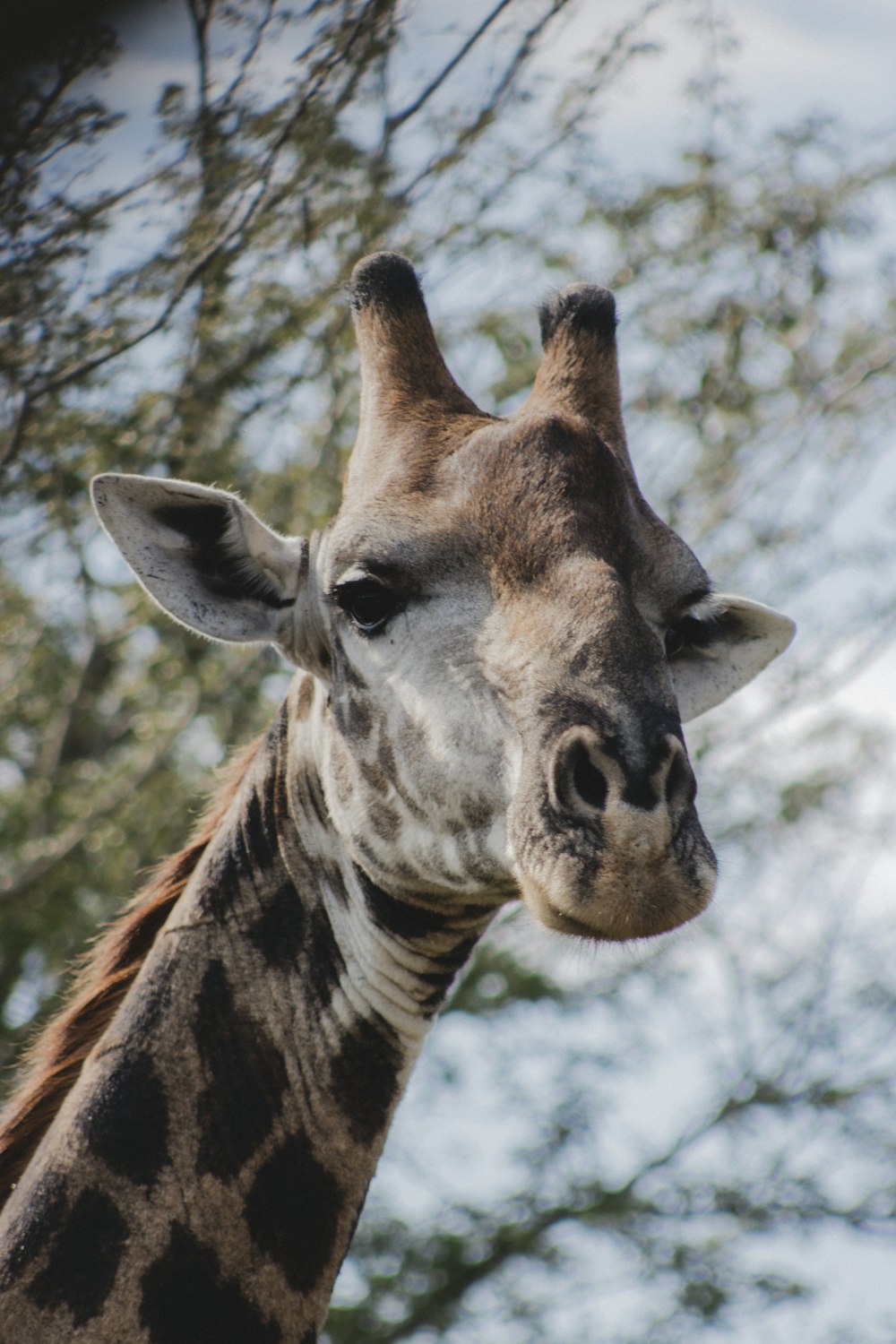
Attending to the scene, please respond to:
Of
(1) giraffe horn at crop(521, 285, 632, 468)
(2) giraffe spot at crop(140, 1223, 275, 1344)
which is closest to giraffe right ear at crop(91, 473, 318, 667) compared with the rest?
(1) giraffe horn at crop(521, 285, 632, 468)

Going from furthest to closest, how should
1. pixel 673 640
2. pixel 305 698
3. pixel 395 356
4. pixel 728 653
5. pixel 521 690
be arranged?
pixel 728 653, pixel 395 356, pixel 305 698, pixel 673 640, pixel 521 690

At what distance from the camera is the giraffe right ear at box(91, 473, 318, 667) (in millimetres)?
4555

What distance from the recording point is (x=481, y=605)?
13.8 feet

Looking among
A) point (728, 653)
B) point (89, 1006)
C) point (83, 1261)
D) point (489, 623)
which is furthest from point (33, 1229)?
point (728, 653)

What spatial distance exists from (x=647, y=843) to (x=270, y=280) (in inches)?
252

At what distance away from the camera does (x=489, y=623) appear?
4.16 meters

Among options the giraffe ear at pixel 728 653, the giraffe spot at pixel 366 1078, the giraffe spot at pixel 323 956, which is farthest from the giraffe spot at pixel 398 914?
the giraffe ear at pixel 728 653

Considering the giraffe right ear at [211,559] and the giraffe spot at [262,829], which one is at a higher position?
Result: the giraffe right ear at [211,559]

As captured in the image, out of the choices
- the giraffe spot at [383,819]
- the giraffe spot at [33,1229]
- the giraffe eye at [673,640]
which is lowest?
the giraffe spot at [33,1229]

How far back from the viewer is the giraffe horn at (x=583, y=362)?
16.1 feet

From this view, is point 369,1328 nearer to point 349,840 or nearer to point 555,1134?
point 555,1134

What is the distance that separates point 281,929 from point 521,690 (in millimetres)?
A: 1248

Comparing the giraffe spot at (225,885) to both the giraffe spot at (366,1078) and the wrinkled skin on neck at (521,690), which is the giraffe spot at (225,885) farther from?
the giraffe spot at (366,1078)

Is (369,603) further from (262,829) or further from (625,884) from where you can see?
(625,884)
